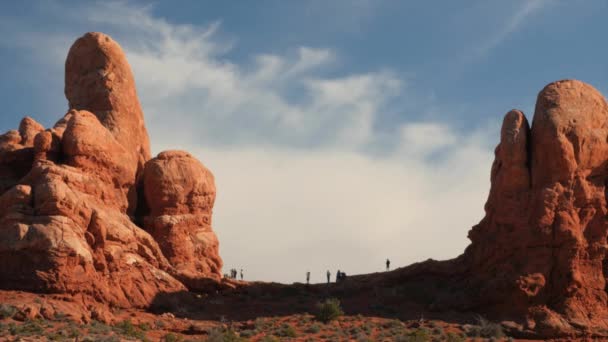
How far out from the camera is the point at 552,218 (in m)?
36.9

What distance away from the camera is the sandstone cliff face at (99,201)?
3294 centimetres

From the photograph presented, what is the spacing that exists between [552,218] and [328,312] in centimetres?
983

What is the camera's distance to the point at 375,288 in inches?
1630

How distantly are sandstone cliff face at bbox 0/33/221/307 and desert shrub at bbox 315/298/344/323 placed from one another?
5.63 meters

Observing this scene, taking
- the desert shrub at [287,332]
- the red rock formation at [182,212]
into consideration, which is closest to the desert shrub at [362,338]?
the desert shrub at [287,332]

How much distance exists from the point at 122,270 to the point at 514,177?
16.5m

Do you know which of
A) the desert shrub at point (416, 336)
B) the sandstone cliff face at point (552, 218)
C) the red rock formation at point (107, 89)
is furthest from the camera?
the red rock formation at point (107, 89)

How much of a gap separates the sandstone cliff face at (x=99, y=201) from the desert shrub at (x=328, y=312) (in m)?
5.63

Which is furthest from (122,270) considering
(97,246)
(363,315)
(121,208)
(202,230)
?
(363,315)

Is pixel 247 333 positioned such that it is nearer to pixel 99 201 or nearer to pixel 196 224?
pixel 99 201

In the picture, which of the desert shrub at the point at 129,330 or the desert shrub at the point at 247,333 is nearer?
the desert shrub at the point at 129,330

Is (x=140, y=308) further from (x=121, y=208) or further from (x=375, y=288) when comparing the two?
(x=375, y=288)

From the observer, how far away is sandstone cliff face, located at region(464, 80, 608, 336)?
36344 mm

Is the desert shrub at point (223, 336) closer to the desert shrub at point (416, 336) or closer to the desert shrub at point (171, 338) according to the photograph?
the desert shrub at point (171, 338)
